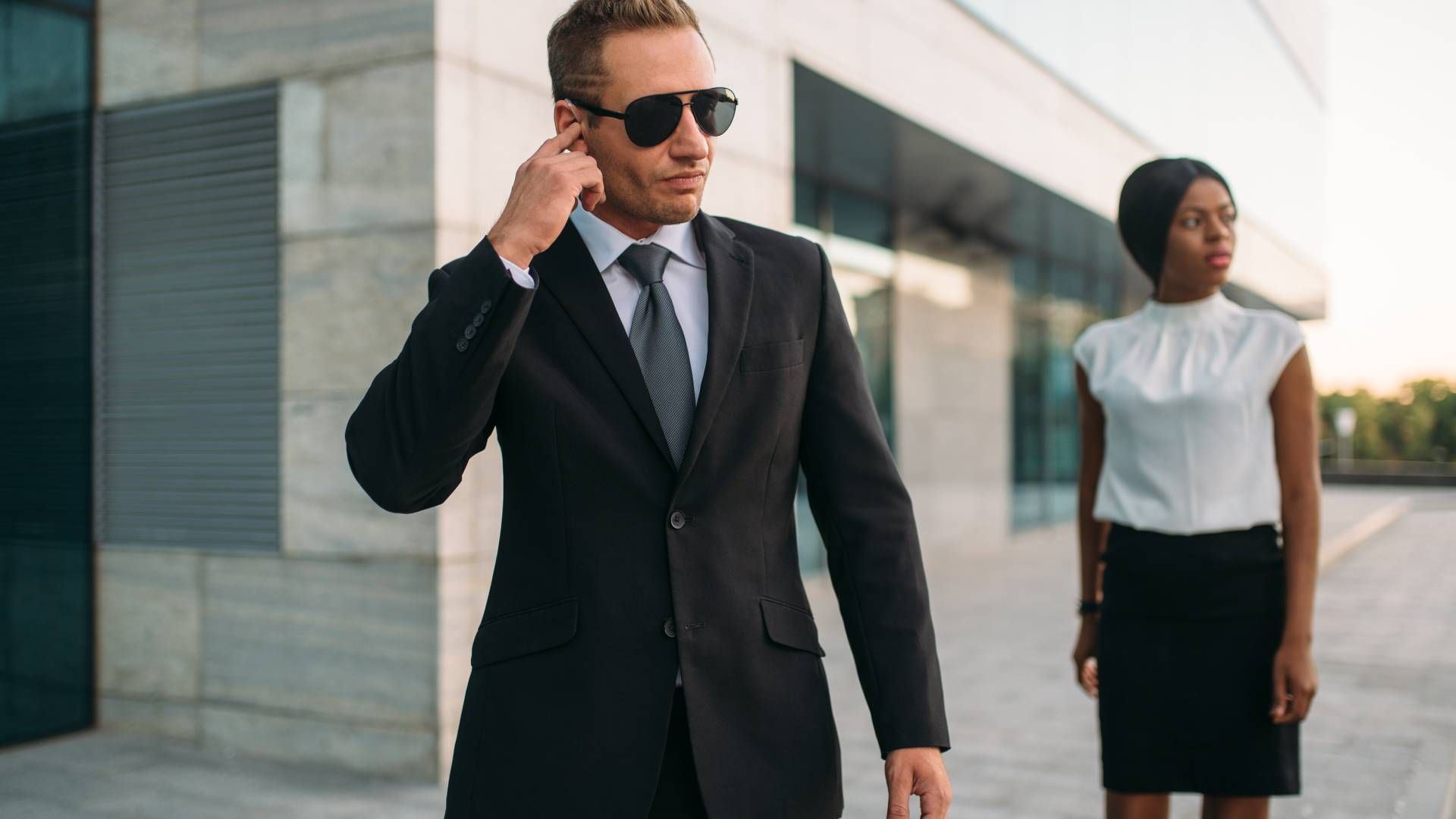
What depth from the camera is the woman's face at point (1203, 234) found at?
10.7 ft

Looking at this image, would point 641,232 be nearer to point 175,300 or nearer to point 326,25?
point 326,25

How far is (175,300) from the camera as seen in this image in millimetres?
5891

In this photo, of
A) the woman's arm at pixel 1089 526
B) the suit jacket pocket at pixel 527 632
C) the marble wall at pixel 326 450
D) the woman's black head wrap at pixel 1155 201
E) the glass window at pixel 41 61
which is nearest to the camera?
the suit jacket pocket at pixel 527 632

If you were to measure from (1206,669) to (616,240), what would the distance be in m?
2.12

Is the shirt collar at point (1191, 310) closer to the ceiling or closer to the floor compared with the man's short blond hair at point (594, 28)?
closer to the floor

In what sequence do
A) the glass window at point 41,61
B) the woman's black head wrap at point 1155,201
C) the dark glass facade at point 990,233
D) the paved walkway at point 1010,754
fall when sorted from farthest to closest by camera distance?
the dark glass facade at point 990,233
the glass window at point 41,61
the paved walkway at point 1010,754
the woman's black head wrap at point 1155,201

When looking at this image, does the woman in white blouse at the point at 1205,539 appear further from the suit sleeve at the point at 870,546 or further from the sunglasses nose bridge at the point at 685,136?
the sunglasses nose bridge at the point at 685,136

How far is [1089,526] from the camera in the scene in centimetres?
358

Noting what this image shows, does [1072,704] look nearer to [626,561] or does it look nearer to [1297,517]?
[1297,517]

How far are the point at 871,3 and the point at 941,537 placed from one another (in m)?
6.76

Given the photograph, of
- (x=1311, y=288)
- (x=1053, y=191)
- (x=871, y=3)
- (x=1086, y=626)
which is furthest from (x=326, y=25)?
(x=1311, y=288)

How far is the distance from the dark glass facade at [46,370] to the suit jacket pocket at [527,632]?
494 centimetres

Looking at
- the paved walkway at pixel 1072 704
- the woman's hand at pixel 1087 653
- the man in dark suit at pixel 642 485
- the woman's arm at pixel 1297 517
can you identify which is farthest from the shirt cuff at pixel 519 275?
the paved walkway at pixel 1072 704

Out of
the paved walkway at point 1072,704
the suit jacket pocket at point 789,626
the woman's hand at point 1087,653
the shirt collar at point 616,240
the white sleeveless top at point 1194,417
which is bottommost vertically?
the paved walkway at point 1072,704
